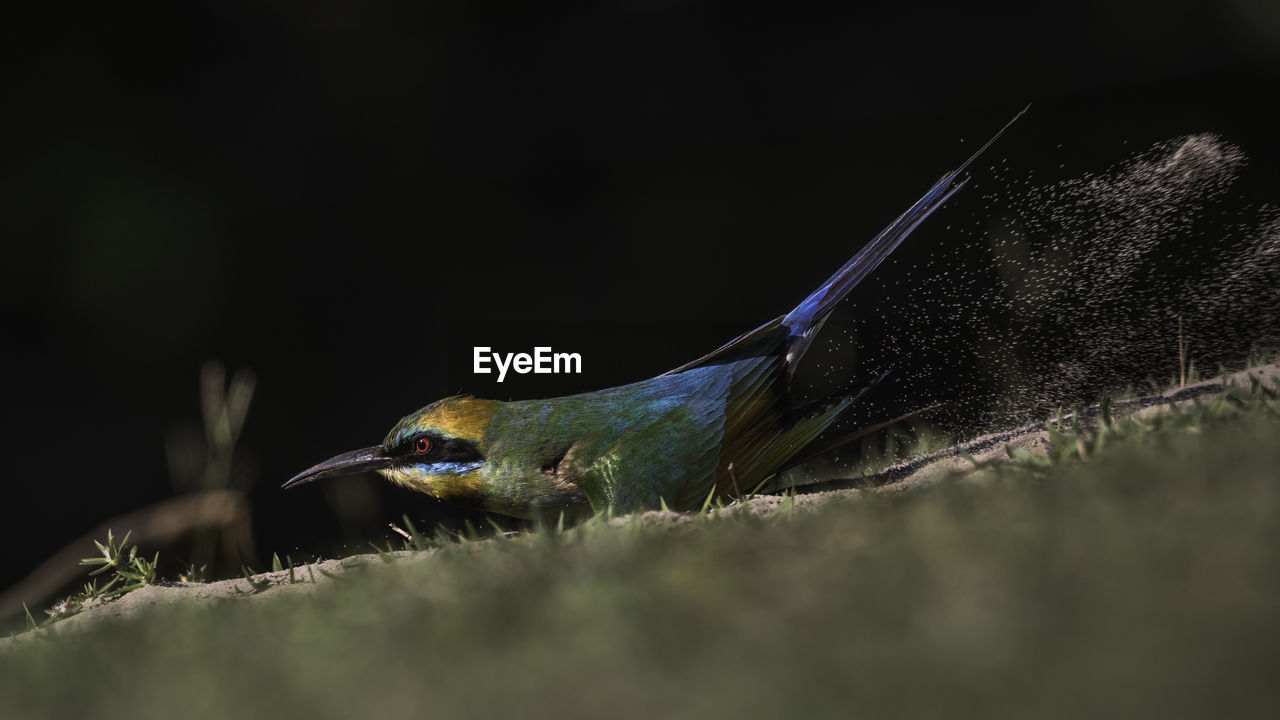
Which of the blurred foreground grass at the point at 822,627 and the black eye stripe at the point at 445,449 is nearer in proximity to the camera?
the blurred foreground grass at the point at 822,627

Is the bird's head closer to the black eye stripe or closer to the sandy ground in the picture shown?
the black eye stripe

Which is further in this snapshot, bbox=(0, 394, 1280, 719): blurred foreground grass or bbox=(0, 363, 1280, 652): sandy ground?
bbox=(0, 363, 1280, 652): sandy ground

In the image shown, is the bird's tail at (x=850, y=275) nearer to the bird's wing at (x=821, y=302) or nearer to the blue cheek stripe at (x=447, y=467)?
the bird's wing at (x=821, y=302)

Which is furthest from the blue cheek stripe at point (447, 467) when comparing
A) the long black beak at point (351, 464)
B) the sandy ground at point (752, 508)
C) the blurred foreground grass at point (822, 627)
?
the blurred foreground grass at point (822, 627)

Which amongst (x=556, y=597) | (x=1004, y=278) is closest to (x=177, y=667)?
(x=556, y=597)

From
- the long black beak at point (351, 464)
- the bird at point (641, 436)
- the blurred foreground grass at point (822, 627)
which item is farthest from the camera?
the long black beak at point (351, 464)

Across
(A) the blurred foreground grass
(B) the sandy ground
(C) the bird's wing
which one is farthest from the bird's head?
(A) the blurred foreground grass

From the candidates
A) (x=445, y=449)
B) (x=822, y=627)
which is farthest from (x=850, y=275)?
(x=822, y=627)

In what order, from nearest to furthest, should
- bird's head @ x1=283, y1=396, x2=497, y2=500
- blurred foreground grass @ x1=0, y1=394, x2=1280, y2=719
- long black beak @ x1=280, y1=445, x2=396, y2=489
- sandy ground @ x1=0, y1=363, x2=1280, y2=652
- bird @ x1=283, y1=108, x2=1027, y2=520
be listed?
blurred foreground grass @ x1=0, y1=394, x2=1280, y2=719
sandy ground @ x1=0, y1=363, x2=1280, y2=652
bird @ x1=283, y1=108, x2=1027, y2=520
bird's head @ x1=283, y1=396, x2=497, y2=500
long black beak @ x1=280, y1=445, x2=396, y2=489
